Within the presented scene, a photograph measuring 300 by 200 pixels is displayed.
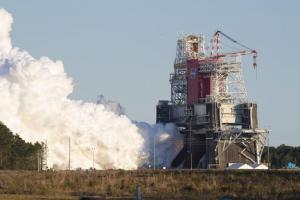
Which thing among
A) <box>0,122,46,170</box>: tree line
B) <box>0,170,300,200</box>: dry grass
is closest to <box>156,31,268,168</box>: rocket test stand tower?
<box>0,122,46,170</box>: tree line

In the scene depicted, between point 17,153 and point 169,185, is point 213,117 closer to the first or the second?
point 17,153

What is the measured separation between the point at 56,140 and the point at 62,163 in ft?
16.2

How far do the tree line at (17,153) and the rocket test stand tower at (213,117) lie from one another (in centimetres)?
3702

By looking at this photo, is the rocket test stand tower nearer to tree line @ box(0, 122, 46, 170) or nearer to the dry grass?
tree line @ box(0, 122, 46, 170)

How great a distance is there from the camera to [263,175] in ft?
286

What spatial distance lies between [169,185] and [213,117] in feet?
284

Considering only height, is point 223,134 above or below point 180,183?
above

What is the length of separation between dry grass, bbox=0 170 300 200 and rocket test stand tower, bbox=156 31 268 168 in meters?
66.5

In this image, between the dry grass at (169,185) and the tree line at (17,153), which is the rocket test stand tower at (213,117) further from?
the dry grass at (169,185)

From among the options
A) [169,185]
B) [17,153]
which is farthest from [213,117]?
[169,185]

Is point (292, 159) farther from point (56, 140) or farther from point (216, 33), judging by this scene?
point (56, 140)

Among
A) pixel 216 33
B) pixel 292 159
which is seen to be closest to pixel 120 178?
pixel 216 33

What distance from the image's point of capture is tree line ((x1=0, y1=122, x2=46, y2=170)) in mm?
134375

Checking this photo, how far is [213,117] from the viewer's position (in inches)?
6324
